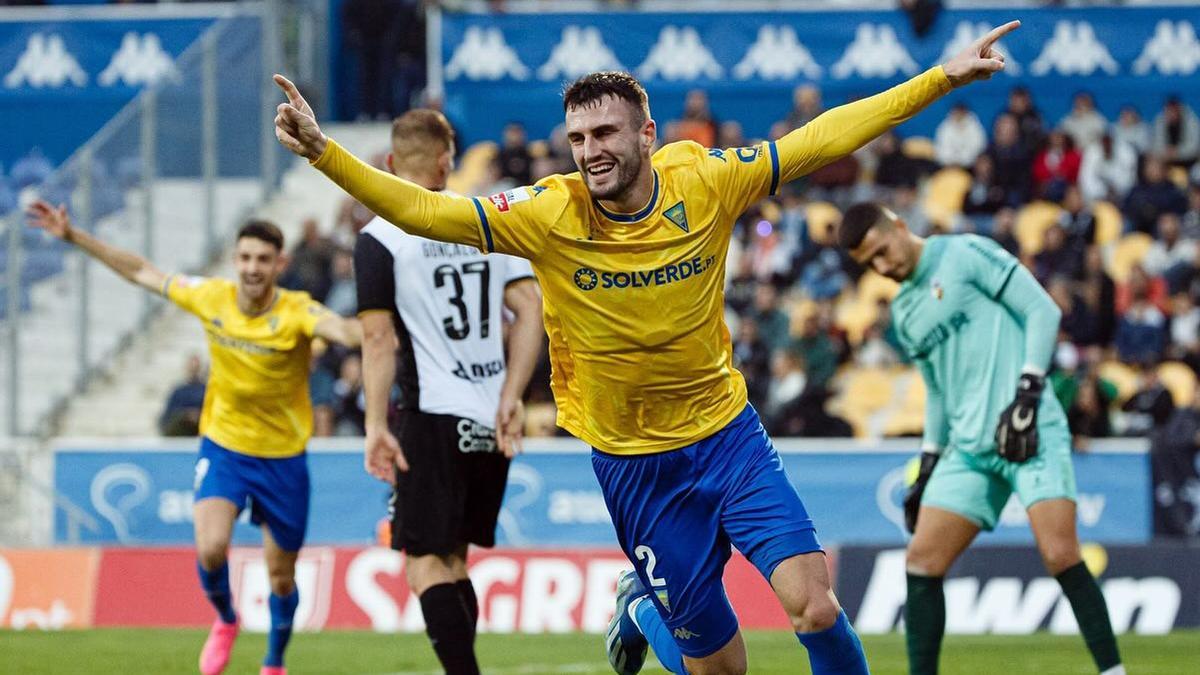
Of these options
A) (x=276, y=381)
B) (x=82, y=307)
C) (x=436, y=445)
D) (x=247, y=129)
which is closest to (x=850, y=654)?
(x=436, y=445)

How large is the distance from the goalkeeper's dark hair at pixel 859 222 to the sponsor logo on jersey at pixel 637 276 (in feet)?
8.70

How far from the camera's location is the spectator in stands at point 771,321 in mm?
19469

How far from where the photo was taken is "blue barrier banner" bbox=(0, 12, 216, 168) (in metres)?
25.2

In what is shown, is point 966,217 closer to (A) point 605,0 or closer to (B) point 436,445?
(A) point 605,0

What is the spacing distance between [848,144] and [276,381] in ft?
16.7

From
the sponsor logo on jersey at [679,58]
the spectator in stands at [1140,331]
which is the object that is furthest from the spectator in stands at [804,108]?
the spectator in stands at [1140,331]

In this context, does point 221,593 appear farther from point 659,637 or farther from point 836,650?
point 836,650

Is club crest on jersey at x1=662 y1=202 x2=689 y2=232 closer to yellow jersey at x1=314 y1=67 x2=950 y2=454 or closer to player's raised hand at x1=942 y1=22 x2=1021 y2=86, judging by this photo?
yellow jersey at x1=314 y1=67 x2=950 y2=454

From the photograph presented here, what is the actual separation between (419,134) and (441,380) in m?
1.12

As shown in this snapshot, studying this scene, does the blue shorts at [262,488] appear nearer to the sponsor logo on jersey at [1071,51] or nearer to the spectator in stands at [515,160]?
the spectator in stands at [515,160]

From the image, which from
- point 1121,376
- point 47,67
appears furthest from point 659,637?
point 47,67

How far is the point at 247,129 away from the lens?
77.5 ft

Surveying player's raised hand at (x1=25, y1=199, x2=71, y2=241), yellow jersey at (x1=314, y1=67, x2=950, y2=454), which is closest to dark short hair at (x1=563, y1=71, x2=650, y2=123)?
yellow jersey at (x1=314, y1=67, x2=950, y2=454)

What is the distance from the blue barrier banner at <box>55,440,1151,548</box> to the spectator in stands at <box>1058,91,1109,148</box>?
255 inches
